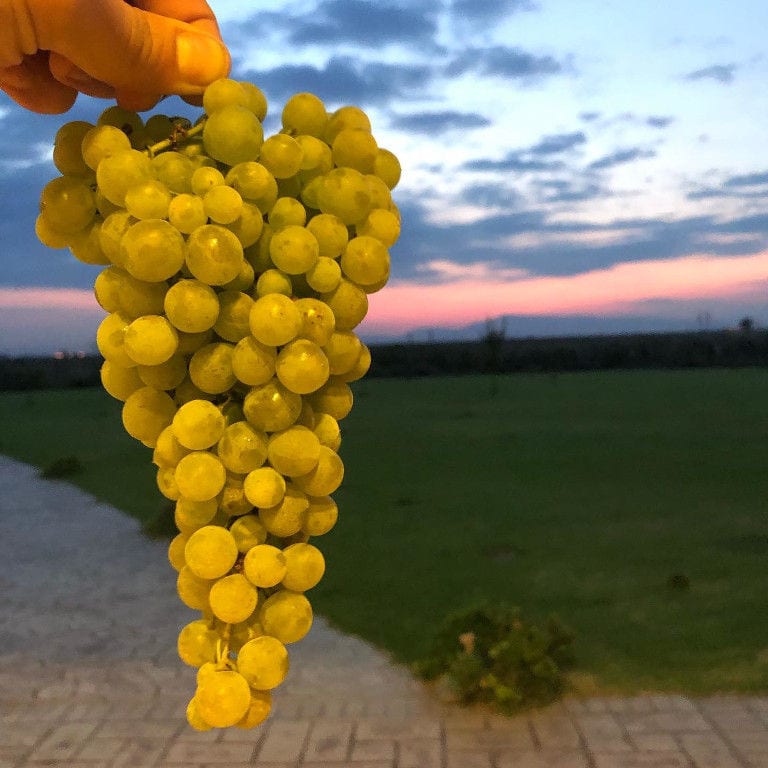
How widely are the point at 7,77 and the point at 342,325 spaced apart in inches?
23.2

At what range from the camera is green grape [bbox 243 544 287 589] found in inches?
45.9

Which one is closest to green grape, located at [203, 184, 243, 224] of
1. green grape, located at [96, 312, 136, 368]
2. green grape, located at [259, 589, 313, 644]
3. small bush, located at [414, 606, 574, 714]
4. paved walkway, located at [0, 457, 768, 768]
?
green grape, located at [96, 312, 136, 368]

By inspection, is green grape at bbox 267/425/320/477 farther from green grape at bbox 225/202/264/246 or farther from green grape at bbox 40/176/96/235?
green grape at bbox 40/176/96/235

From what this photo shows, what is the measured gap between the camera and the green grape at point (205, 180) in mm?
1146

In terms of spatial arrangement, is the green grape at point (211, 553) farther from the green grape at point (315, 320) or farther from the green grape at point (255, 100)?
the green grape at point (255, 100)

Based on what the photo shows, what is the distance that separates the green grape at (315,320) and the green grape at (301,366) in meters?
0.01

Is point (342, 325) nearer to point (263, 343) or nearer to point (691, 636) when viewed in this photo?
point (263, 343)

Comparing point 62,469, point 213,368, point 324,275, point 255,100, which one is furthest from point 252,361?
point 62,469

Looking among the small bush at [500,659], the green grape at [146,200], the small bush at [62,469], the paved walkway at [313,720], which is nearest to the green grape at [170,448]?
the green grape at [146,200]

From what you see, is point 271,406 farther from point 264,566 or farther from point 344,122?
point 344,122

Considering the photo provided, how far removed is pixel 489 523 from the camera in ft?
28.2

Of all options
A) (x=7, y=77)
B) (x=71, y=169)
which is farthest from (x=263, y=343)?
(x=7, y=77)

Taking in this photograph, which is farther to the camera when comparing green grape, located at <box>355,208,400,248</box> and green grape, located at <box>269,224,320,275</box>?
green grape, located at <box>355,208,400,248</box>

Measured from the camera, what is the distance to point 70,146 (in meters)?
1.21
